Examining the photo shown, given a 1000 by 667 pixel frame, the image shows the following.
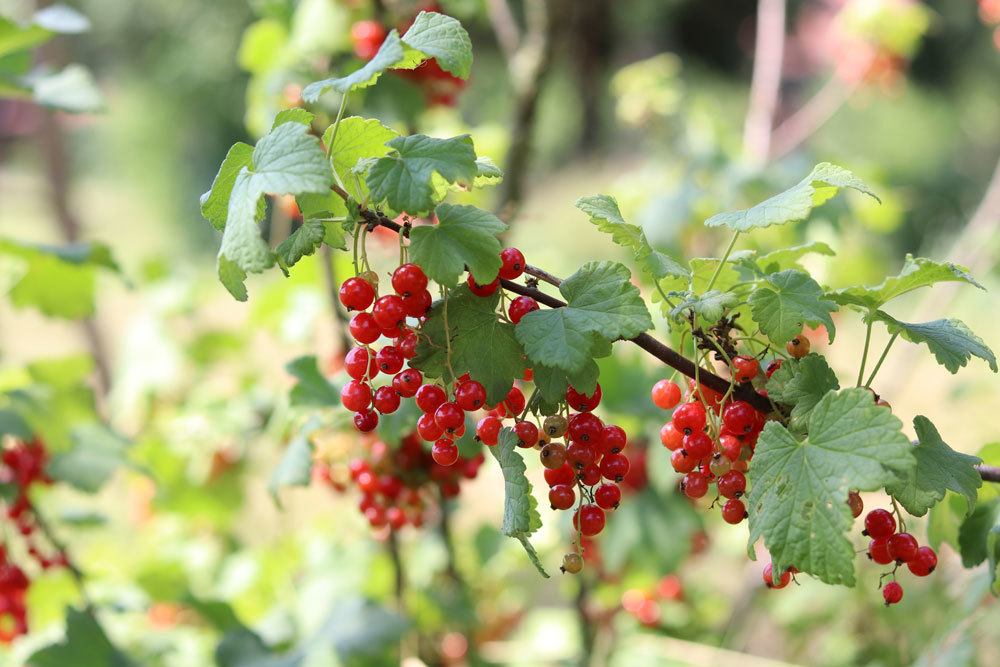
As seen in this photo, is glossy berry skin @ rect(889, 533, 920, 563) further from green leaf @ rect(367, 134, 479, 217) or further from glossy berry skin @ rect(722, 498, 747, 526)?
green leaf @ rect(367, 134, 479, 217)

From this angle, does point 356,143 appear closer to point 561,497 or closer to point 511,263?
point 511,263

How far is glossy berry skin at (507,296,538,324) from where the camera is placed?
792 mm

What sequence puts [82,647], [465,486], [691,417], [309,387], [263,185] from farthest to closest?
[465,486], [82,647], [309,387], [691,417], [263,185]

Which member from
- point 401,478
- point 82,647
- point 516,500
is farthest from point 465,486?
point 516,500

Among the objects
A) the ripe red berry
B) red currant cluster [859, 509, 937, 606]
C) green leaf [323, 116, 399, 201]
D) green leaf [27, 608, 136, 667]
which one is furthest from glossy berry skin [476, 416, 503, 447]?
green leaf [27, 608, 136, 667]

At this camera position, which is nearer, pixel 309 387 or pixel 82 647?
pixel 309 387

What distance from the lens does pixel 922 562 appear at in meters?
0.80

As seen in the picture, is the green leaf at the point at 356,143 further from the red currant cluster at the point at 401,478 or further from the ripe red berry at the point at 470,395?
the red currant cluster at the point at 401,478

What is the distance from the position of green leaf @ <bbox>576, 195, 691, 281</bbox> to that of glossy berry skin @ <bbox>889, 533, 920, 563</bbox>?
0.99ft

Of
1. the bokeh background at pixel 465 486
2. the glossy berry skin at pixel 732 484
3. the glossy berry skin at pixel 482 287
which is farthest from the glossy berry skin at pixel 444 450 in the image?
the bokeh background at pixel 465 486

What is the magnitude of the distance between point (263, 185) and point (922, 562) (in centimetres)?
66

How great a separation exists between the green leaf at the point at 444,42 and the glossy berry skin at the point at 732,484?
1.37ft

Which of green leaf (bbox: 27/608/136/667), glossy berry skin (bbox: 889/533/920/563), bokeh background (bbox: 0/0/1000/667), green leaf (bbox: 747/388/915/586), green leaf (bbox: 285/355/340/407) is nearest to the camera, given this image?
green leaf (bbox: 747/388/915/586)

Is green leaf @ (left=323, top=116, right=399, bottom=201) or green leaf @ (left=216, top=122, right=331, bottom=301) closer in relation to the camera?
green leaf @ (left=216, top=122, right=331, bottom=301)
